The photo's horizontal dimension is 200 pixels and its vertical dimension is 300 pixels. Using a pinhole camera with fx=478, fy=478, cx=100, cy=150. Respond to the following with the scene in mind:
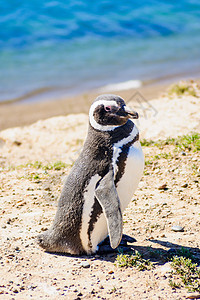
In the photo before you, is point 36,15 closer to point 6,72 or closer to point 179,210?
point 6,72

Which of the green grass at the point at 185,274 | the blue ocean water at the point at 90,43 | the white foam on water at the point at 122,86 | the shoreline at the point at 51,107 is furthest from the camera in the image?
the blue ocean water at the point at 90,43

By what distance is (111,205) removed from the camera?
13.1 feet

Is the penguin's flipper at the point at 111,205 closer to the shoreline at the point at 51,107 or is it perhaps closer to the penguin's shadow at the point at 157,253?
the penguin's shadow at the point at 157,253

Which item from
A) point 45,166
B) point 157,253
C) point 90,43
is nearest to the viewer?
point 157,253

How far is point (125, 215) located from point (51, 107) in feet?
24.2

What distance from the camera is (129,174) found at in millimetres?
4188

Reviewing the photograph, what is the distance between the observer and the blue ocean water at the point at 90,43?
15.0m

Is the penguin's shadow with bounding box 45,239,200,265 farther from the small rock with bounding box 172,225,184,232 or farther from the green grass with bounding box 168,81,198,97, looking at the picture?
the green grass with bounding box 168,81,198,97

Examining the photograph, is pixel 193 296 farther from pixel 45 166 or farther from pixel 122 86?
pixel 122 86

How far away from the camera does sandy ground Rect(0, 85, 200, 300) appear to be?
13.0ft

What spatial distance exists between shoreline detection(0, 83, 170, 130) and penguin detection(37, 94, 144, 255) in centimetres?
668

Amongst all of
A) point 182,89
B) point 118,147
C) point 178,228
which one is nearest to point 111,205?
point 118,147

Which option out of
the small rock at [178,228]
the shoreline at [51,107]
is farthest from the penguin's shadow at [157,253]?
the shoreline at [51,107]

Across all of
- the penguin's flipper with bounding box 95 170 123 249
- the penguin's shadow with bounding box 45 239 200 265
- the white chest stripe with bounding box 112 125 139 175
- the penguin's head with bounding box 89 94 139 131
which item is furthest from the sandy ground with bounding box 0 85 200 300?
the penguin's head with bounding box 89 94 139 131
